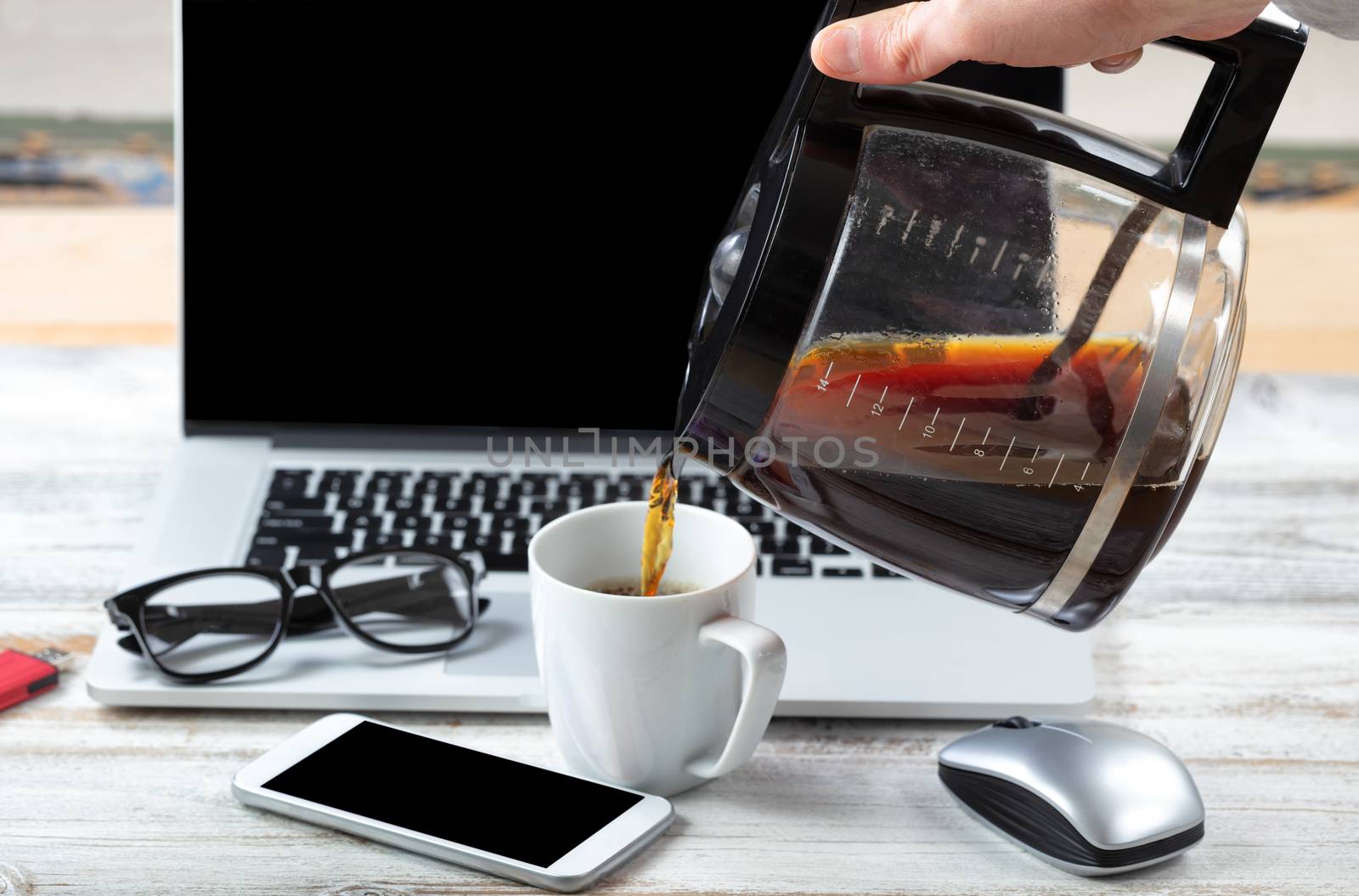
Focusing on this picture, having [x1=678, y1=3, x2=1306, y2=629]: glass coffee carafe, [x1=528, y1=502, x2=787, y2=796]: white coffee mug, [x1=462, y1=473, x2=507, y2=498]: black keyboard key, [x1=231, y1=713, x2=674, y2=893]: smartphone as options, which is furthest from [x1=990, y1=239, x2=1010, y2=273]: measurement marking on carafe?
[x1=462, y1=473, x2=507, y2=498]: black keyboard key

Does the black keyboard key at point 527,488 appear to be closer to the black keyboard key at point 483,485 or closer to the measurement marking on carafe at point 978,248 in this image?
the black keyboard key at point 483,485

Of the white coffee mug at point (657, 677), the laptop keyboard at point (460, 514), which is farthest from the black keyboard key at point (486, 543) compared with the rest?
the white coffee mug at point (657, 677)

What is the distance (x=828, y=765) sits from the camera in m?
0.73

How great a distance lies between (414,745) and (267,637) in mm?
158

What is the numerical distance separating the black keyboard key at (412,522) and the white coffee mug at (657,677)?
0.89 feet

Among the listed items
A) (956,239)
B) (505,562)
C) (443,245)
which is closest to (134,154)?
(443,245)

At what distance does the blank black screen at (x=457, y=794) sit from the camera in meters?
0.64

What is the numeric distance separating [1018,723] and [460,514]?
1.48 feet

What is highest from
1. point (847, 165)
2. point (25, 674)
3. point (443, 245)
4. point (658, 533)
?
point (847, 165)

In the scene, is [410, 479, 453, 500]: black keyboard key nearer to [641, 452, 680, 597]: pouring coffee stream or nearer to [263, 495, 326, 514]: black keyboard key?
[263, 495, 326, 514]: black keyboard key

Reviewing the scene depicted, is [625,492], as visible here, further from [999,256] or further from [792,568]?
[999,256]

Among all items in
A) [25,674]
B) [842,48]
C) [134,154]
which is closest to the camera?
[842,48]

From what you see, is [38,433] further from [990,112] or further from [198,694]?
[990,112]

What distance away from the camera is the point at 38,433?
1.16 meters
